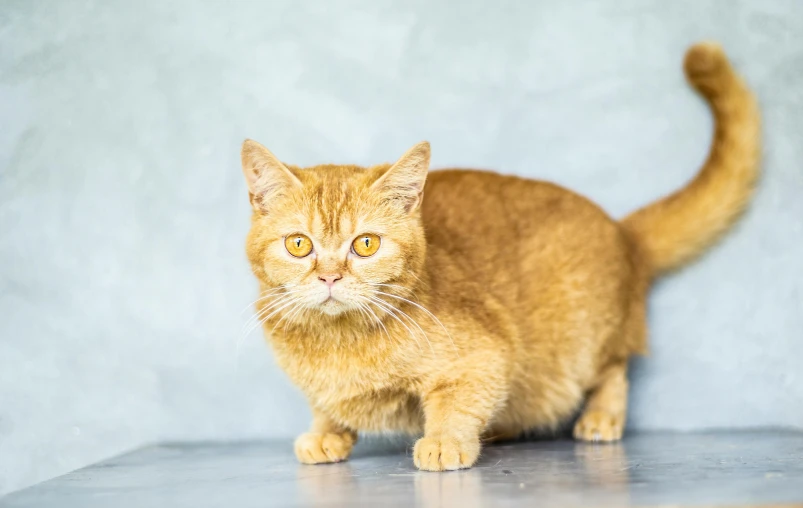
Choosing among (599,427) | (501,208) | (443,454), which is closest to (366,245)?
(443,454)

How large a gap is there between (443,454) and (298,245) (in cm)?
60

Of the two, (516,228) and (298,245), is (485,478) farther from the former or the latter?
(516,228)

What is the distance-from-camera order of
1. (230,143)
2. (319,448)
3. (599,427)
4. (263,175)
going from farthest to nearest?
(230,143), (599,427), (319,448), (263,175)

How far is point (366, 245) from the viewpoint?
208cm

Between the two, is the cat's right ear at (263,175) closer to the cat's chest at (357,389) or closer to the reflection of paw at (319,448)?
the cat's chest at (357,389)

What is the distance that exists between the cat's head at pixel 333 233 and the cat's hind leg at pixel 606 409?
837 mm

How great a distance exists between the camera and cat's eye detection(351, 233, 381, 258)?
207 centimetres

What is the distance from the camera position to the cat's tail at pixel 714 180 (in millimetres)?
2752

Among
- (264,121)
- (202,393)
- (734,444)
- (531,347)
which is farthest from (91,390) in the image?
(734,444)

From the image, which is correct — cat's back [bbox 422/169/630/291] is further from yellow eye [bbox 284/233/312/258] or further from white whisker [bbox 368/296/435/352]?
yellow eye [bbox 284/233/312/258]

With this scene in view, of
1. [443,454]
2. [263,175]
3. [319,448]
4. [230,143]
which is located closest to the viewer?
[443,454]

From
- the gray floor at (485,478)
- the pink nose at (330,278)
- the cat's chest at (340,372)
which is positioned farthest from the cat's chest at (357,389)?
the pink nose at (330,278)

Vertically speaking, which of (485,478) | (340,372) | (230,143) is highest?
(230,143)

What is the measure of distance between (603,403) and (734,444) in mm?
410
